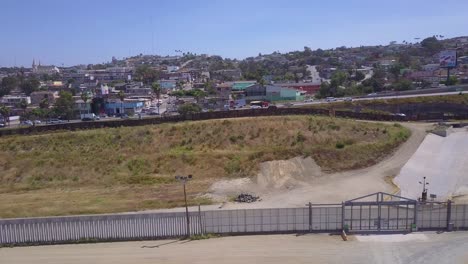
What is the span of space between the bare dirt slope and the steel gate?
5.73 m

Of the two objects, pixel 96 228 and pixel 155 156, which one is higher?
pixel 155 156

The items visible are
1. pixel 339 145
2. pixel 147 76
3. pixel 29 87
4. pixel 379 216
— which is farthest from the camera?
pixel 147 76

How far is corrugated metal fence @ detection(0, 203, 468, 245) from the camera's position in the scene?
67.9ft

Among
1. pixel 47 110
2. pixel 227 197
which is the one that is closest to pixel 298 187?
pixel 227 197

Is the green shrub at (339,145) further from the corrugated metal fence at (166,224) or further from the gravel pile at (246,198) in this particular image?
the corrugated metal fence at (166,224)

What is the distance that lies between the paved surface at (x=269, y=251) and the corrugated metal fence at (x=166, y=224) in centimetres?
44

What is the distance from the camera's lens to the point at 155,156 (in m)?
35.8

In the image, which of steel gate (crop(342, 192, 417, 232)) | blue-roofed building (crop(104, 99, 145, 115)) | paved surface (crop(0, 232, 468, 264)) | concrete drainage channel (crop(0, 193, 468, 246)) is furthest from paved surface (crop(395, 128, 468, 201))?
blue-roofed building (crop(104, 99, 145, 115))

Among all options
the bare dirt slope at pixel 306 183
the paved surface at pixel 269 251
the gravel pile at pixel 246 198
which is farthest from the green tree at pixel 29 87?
the paved surface at pixel 269 251

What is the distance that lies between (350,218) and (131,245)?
391 inches

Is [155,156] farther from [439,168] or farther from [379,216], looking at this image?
[439,168]

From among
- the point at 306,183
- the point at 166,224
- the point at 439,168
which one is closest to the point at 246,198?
the point at 306,183

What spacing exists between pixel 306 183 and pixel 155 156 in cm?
1233

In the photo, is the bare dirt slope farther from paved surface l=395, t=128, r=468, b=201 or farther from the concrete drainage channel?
the concrete drainage channel
